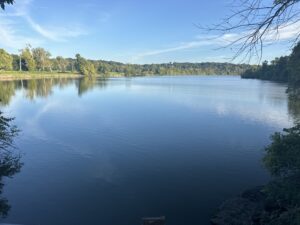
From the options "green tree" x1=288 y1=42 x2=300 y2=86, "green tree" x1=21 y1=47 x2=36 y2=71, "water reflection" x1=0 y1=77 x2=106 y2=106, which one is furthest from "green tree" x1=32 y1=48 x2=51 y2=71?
"green tree" x1=288 y1=42 x2=300 y2=86

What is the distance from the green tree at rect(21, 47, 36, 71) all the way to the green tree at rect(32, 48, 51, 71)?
33.8 ft

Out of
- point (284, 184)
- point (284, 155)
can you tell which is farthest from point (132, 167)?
point (284, 184)

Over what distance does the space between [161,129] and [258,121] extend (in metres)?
13.0

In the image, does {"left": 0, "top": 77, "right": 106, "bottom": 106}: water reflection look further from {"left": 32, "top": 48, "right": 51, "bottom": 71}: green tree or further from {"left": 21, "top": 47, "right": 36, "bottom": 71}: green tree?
{"left": 32, "top": 48, "right": 51, "bottom": 71}: green tree

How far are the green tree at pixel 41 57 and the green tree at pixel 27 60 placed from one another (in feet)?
33.8

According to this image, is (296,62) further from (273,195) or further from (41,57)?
(41,57)

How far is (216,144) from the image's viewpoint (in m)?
28.2

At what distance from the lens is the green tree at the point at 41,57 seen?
6604 inches

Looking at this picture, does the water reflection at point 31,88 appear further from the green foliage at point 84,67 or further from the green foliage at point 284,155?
the green foliage at point 84,67

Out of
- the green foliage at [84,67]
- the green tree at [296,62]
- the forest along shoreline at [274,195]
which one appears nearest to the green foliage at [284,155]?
the forest along shoreline at [274,195]

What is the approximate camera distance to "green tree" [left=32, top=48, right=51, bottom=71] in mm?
167750

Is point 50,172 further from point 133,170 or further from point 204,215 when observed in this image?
point 204,215

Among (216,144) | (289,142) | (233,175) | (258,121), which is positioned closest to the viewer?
(289,142)

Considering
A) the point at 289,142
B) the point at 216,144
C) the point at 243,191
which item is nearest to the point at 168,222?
the point at 243,191
